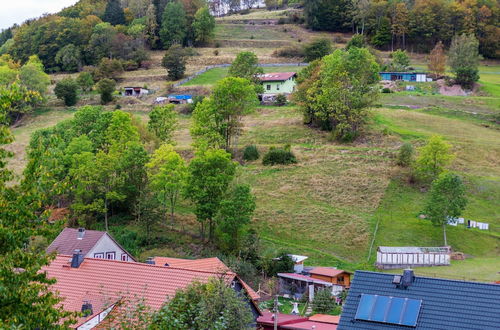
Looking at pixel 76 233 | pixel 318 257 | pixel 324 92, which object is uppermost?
pixel 324 92

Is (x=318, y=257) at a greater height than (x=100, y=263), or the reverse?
(x=100, y=263)

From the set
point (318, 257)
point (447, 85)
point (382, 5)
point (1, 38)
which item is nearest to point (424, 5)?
point (382, 5)

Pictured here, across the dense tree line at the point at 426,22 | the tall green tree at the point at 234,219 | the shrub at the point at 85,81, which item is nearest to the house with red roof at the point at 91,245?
the tall green tree at the point at 234,219

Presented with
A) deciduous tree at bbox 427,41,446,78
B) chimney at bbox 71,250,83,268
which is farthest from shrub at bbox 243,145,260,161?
deciduous tree at bbox 427,41,446,78

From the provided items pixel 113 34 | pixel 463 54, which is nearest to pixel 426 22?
pixel 463 54

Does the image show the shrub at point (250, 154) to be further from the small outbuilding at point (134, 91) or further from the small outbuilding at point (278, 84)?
the small outbuilding at point (134, 91)

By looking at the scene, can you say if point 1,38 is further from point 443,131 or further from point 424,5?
point 443,131

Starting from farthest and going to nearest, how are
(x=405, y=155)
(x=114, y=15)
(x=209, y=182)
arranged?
1. (x=114, y=15)
2. (x=405, y=155)
3. (x=209, y=182)

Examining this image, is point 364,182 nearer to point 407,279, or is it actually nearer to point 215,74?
point 407,279
